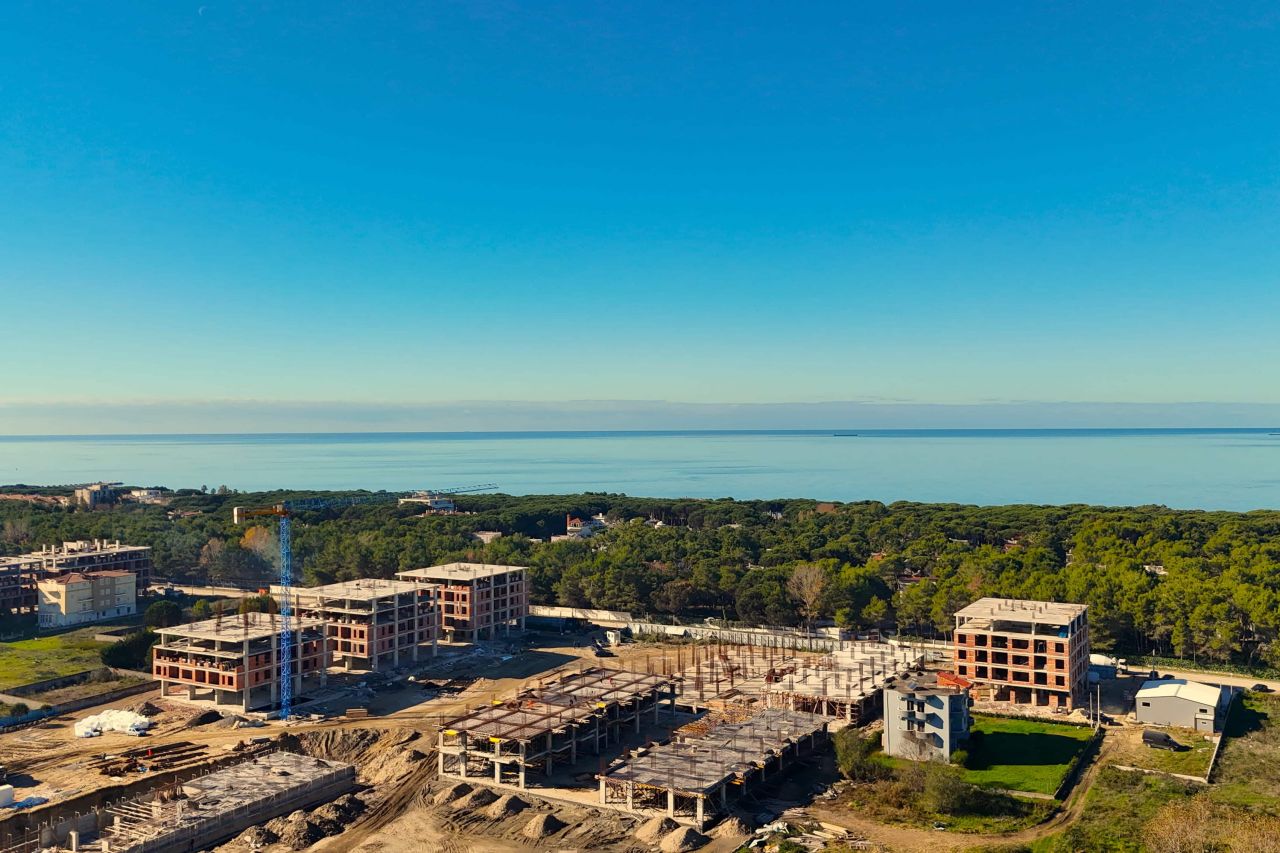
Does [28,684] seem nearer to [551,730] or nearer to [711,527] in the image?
[551,730]

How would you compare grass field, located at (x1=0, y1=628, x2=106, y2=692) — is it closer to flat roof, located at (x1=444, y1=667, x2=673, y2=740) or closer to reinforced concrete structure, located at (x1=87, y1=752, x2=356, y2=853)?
reinforced concrete structure, located at (x1=87, y1=752, x2=356, y2=853)

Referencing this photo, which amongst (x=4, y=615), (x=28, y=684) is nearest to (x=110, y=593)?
(x=4, y=615)

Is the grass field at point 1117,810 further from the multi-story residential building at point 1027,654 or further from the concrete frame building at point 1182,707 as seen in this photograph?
the multi-story residential building at point 1027,654

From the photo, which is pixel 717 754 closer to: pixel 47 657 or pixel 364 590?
pixel 364 590

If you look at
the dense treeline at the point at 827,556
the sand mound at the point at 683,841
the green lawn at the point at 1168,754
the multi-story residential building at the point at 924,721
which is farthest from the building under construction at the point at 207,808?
the dense treeline at the point at 827,556

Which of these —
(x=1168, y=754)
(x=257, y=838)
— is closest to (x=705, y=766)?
(x=257, y=838)
